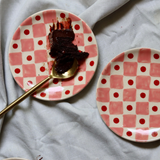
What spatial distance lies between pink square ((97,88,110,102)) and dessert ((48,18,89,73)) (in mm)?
199

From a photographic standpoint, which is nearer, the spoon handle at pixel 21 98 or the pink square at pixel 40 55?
the spoon handle at pixel 21 98

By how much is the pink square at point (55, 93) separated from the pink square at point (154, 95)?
486 millimetres

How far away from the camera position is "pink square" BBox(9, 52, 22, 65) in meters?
1.08

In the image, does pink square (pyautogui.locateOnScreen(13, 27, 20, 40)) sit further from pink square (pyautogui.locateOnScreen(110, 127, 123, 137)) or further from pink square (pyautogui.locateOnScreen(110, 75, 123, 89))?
pink square (pyautogui.locateOnScreen(110, 127, 123, 137))

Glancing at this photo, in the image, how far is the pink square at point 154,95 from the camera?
3.45 feet

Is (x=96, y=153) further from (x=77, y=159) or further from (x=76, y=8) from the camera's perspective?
(x=76, y=8)

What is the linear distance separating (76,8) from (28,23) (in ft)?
0.94

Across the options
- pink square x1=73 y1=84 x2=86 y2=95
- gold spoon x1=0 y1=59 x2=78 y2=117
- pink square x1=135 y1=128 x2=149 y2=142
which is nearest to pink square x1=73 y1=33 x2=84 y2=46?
gold spoon x1=0 y1=59 x2=78 y2=117

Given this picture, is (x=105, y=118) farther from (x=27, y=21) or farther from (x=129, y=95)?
(x=27, y=21)

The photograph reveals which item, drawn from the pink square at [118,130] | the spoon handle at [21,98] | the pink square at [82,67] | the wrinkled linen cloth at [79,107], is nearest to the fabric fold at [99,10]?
the wrinkled linen cloth at [79,107]

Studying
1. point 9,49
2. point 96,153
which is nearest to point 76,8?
point 9,49

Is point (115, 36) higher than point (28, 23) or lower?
lower

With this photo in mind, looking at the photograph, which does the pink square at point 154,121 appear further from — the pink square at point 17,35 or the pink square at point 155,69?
the pink square at point 17,35

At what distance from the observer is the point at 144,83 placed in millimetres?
1065
